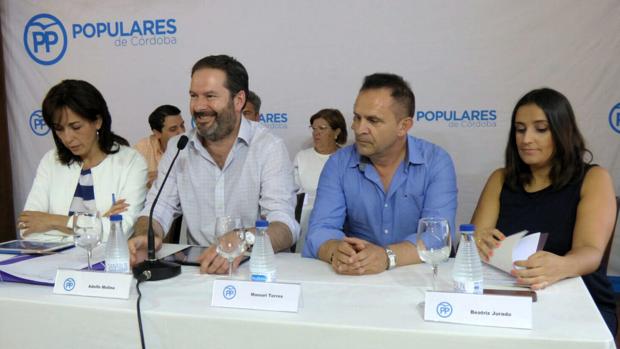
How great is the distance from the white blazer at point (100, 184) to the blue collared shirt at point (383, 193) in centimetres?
88

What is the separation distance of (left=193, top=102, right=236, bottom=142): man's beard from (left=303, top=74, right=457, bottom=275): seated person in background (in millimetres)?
473

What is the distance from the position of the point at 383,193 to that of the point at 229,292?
0.99m

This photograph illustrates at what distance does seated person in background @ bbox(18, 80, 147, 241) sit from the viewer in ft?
7.94

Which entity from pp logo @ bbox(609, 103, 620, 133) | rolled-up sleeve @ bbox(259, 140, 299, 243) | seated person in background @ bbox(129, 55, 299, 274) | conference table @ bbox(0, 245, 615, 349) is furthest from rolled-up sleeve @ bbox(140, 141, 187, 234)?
pp logo @ bbox(609, 103, 620, 133)

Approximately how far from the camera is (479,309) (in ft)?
3.98

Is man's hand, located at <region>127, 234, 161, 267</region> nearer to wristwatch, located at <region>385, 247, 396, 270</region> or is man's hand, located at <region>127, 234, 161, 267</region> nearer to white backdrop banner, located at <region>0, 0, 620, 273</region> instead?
wristwatch, located at <region>385, 247, 396, 270</region>

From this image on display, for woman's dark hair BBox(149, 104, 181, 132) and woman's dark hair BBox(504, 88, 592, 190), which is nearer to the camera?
woman's dark hair BBox(504, 88, 592, 190)

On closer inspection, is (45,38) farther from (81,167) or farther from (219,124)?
(219,124)

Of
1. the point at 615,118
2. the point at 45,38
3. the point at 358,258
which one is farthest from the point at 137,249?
the point at 45,38

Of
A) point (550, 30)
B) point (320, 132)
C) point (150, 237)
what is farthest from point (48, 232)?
point (550, 30)

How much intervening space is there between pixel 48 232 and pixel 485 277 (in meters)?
1.84

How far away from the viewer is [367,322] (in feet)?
4.09

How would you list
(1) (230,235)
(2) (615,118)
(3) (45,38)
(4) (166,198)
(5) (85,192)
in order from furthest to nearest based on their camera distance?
(3) (45,38) < (2) (615,118) < (5) (85,192) < (4) (166,198) < (1) (230,235)

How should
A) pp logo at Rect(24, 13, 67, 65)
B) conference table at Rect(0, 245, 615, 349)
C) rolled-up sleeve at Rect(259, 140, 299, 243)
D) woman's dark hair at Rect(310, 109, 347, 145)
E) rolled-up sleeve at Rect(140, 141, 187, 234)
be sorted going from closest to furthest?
conference table at Rect(0, 245, 615, 349) → rolled-up sleeve at Rect(259, 140, 299, 243) → rolled-up sleeve at Rect(140, 141, 187, 234) → woman's dark hair at Rect(310, 109, 347, 145) → pp logo at Rect(24, 13, 67, 65)
